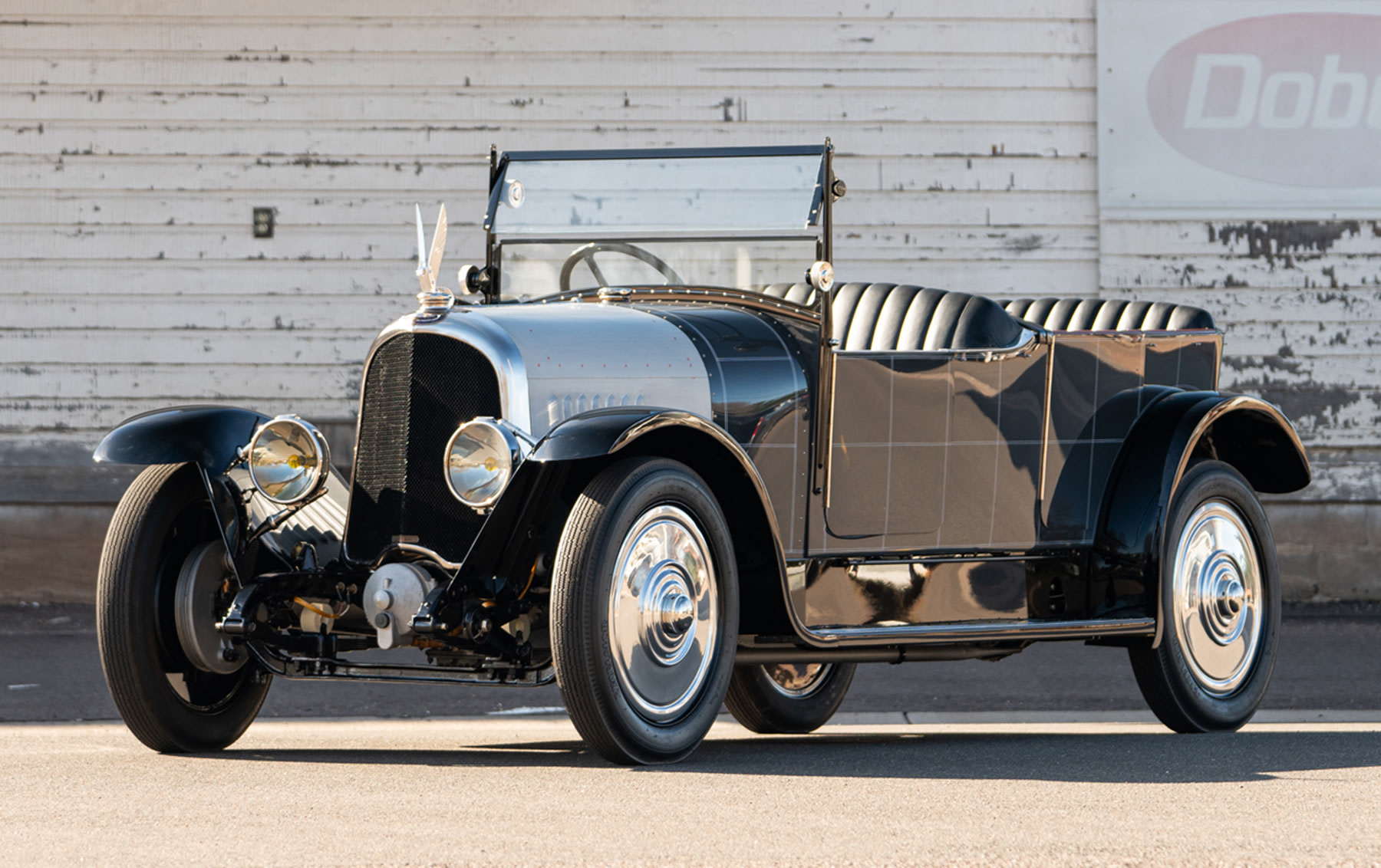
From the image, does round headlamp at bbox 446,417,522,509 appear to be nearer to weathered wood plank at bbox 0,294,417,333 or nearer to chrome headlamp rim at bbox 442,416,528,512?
chrome headlamp rim at bbox 442,416,528,512

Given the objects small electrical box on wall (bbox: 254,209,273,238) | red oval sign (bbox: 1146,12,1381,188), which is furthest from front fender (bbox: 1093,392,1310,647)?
small electrical box on wall (bbox: 254,209,273,238)

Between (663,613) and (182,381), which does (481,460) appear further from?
(182,381)

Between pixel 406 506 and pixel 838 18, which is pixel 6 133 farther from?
pixel 406 506

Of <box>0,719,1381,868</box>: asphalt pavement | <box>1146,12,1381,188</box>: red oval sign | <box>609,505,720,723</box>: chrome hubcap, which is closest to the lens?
<box>0,719,1381,868</box>: asphalt pavement

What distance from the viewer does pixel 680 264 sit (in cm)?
553

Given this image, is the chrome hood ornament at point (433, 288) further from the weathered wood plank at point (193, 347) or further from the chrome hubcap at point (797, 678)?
the weathered wood plank at point (193, 347)

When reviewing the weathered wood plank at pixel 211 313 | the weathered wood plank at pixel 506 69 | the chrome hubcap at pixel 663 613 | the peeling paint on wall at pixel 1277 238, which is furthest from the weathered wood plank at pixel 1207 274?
the chrome hubcap at pixel 663 613

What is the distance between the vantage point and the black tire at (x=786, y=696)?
6.17 meters

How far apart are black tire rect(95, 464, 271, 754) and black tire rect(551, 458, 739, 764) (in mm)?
1317

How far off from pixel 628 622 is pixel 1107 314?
2.91 meters

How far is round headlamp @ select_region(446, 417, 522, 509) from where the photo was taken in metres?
4.47

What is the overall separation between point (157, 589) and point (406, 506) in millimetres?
783

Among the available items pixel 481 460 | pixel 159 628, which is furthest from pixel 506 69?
pixel 481 460

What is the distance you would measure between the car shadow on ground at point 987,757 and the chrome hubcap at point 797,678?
592 millimetres
